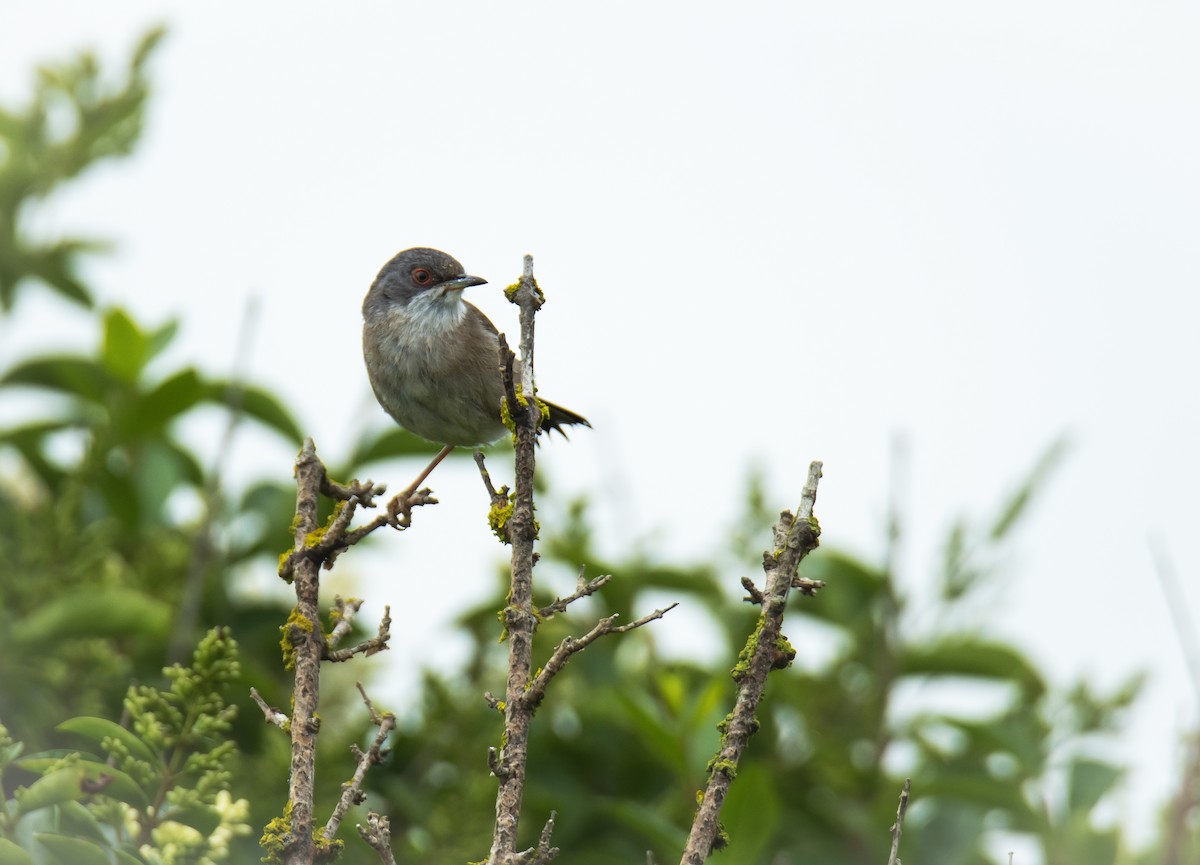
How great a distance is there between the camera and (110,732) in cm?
268

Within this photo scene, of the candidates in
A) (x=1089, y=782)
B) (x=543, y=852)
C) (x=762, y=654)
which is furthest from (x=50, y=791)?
(x=1089, y=782)

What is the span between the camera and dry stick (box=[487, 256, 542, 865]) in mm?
2316

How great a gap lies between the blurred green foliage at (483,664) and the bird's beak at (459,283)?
2.61 feet

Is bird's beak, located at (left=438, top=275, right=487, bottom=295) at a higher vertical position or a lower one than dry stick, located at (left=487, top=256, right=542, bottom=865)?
higher

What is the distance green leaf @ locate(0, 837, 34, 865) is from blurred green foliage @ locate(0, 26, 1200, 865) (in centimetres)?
234

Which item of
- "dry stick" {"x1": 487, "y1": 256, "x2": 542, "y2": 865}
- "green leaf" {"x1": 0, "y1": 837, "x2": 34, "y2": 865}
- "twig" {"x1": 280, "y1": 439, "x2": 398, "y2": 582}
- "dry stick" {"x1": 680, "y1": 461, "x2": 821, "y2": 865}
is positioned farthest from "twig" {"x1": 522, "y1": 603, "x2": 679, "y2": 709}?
"green leaf" {"x1": 0, "y1": 837, "x2": 34, "y2": 865}

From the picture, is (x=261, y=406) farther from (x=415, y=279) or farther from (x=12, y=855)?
(x=12, y=855)

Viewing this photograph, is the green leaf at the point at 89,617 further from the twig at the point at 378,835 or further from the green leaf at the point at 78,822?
the twig at the point at 378,835

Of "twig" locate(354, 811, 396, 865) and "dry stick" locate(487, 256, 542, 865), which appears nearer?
"dry stick" locate(487, 256, 542, 865)

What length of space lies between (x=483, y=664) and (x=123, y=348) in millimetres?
2158

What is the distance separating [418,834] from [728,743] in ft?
9.27

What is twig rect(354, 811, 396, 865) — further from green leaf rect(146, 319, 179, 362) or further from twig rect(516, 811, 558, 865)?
green leaf rect(146, 319, 179, 362)

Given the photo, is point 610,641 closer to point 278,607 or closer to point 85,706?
point 278,607

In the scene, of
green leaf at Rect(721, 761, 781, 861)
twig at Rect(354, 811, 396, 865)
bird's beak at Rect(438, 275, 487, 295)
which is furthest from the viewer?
bird's beak at Rect(438, 275, 487, 295)
